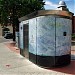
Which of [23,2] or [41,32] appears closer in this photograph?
[41,32]

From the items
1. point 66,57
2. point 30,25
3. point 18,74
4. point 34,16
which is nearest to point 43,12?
point 34,16

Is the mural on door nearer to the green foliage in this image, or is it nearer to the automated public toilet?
the automated public toilet

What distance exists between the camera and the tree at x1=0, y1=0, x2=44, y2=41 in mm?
30312

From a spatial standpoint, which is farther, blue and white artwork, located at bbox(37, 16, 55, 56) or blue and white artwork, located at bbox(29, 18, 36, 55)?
blue and white artwork, located at bbox(29, 18, 36, 55)

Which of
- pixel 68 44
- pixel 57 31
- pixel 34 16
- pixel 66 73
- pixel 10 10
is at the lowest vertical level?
pixel 66 73

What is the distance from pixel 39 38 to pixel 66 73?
Answer: 2.32 meters

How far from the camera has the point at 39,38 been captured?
1047 cm

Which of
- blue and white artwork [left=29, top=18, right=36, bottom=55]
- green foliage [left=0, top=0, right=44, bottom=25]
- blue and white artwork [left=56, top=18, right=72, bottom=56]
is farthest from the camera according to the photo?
green foliage [left=0, top=0, right=44, bottom=25]

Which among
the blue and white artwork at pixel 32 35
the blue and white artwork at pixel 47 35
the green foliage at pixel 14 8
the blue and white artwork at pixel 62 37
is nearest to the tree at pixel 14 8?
the green foliage at pixel 14 8

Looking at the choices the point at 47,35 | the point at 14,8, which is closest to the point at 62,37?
the point at 47,35

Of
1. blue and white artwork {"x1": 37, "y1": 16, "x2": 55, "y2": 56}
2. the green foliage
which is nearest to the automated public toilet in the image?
blue and white artwork {"x1": 37, "y1": 16, "x2": 55, "y2": 56}

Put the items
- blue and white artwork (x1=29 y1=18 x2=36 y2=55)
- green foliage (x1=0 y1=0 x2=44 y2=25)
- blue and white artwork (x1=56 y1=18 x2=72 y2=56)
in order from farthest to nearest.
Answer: green foliage (x1=0 y1=0 x2=44 y2=25) < blue and white artwork (x1=29 y1=18 x2=36 y2=55) < blue and white artwork (x1=56 y1=18 x2=72 y2=56)

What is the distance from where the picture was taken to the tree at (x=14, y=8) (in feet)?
99.5

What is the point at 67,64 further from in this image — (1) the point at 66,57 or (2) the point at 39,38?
(2) the point at 39,38
